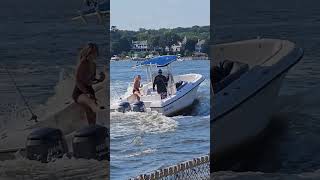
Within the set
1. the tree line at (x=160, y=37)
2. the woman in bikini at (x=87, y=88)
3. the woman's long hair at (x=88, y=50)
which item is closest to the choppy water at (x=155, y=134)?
the tree line at (x=160, y=37)

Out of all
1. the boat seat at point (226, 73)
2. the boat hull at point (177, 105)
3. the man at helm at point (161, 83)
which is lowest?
the boat hull at point (177, 105)

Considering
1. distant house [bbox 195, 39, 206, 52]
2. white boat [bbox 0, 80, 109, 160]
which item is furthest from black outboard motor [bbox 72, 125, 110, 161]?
distant house [bbox 195, 39, 206, 52]

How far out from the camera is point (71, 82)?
516cm

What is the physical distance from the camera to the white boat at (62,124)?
16.5 feet

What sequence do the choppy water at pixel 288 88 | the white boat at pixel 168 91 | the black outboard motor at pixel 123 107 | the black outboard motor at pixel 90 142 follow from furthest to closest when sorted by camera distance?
the white boat at pixel 168 91, the black outboard motor at pixel 123 107, the choppy water at pixel 288 88, the black outboard motor at pixel 90 142

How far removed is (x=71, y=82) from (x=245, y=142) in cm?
186

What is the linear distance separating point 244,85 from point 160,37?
3.95 ft

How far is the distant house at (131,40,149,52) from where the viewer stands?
6.03 metres

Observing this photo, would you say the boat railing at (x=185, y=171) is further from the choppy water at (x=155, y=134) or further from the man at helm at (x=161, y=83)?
the man at helm at (x=161, y=83)

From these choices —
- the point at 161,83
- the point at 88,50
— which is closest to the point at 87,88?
the point at 88,50

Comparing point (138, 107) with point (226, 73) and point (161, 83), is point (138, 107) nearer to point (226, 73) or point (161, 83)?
point (161, 83)

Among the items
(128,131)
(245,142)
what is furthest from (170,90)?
(245,142)

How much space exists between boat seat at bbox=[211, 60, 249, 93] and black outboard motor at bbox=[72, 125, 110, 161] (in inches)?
46.5

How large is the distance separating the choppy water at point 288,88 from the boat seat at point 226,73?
0.27 meters
